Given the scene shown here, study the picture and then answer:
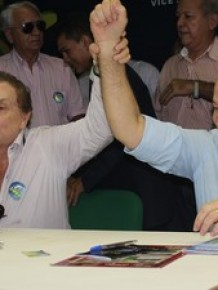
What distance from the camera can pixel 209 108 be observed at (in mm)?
4746

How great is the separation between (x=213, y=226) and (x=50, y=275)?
68 centimetres

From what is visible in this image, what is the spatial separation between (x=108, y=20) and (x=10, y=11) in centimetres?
280

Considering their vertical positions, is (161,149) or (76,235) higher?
(161,149)

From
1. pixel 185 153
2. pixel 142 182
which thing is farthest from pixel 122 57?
pixel 142 182

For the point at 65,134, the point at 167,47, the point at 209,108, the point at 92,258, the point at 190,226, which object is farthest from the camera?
the point at 167,47

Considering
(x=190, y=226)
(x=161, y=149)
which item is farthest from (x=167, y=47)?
(x=161, y=149)

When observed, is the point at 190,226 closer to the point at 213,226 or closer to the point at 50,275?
the point at 213,226

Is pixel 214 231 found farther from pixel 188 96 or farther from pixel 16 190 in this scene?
pixel 188 96

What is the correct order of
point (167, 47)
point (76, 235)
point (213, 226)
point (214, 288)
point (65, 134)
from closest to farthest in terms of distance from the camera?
point (214, 288) → point (213, 226) → point (76, 235) → point (65, 134) → point (167, 47)

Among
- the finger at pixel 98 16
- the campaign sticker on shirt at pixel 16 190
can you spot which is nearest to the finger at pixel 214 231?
the finger at pixel 98 16

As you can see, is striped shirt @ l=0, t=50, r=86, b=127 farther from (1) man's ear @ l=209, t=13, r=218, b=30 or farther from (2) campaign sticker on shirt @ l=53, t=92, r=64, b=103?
(1) man's ear @ l=209, t=13, r=218, b=30

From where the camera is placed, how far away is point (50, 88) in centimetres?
509

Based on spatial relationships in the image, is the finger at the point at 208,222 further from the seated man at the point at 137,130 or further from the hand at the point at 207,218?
the seated man at the point at 137,130

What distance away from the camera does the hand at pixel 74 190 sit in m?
3.89
